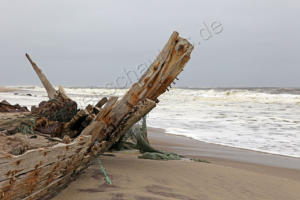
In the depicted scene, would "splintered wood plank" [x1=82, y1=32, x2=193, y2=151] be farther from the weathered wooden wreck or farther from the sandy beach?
the sandy beach

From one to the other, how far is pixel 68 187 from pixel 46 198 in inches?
11.9

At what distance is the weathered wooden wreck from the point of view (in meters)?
2.09

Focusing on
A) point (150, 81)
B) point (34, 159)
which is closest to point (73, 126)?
point (150, 81)

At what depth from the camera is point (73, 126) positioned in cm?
327

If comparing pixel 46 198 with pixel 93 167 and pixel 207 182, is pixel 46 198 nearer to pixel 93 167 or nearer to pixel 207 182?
pixel 93 167

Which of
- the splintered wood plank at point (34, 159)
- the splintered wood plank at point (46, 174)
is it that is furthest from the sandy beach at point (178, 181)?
the splintered wood plank at point (34, 159)

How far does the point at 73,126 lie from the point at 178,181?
4.19 feet

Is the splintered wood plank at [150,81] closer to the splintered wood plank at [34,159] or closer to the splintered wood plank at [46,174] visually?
the splintered wood plank at [46,174]

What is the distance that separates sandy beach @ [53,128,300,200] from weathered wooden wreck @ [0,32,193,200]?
239 mm

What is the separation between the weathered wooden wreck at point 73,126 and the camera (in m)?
2.09

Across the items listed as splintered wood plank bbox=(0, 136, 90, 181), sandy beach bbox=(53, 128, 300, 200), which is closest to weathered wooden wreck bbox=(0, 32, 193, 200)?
splintered wood plank bbox=(0, 136, 90, 181)

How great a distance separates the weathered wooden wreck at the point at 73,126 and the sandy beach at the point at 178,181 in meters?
0.24

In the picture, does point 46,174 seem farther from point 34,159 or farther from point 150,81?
point 150,81

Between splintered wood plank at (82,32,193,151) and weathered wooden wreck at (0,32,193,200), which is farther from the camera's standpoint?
splintered wood plank at (82,32,193,151)
